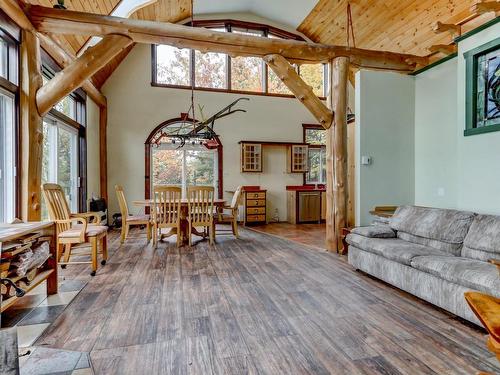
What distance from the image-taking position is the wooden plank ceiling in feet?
15.3

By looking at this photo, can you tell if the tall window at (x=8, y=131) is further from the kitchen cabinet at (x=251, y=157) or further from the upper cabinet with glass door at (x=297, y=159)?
the upper cabinet with glass door at (x=297, y=159)

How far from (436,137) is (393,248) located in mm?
2330

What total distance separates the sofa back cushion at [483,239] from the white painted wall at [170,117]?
5.43m

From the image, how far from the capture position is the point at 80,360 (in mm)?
1730

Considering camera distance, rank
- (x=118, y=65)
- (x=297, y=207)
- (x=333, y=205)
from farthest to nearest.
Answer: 1. (x=297, y=207)
2. (x=118, y=65)
3. (x=333, y=205)

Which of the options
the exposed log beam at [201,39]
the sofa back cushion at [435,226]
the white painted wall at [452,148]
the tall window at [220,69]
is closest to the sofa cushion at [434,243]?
the sofa back cushion at [435,226]

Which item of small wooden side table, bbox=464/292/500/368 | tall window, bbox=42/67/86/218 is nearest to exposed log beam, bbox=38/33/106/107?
tall window, bbox=42/67/86/218

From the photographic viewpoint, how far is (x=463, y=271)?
7.09ft

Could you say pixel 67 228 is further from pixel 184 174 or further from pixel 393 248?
pixel 393 248

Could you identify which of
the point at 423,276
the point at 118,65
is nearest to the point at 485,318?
the point at 423,276

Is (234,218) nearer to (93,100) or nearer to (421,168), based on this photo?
(421,168)

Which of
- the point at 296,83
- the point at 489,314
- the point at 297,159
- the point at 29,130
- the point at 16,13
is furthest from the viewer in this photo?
the point at 297,159

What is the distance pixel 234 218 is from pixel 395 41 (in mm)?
4770

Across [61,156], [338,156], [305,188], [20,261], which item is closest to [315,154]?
[305,188]
